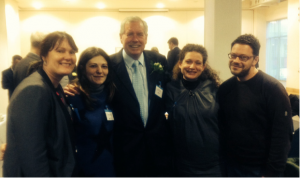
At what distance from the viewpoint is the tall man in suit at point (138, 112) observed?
5.93 ft

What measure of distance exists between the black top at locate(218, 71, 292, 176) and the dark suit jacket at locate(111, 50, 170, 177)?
1.72 ft

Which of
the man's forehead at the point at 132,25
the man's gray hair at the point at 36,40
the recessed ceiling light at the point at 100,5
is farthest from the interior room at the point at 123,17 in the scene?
the man's forehead at the point at 132,25

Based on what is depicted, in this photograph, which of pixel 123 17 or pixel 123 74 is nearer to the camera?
pixel 123 74

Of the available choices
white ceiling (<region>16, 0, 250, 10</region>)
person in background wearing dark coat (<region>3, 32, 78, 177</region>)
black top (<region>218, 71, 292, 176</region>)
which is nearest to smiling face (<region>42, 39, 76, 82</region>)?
person in background wearing dark coat (<region>3, 32, 78, 177</region>)

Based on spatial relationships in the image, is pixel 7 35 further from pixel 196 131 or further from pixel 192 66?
pixel 196 131

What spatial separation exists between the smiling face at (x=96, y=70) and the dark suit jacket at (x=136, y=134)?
0.56 feet

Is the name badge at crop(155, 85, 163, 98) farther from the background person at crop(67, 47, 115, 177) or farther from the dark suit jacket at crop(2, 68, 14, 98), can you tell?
the dark suit jacket at crop(2, 68, 14, 98)

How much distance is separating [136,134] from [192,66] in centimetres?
72

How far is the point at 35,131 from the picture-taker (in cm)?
115

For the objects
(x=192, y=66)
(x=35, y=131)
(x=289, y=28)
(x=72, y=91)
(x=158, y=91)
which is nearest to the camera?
(x=35, y=131)

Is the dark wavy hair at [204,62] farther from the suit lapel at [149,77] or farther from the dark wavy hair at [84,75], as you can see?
the dark wavy hair at [84,75]

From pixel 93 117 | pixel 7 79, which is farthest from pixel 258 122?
pixel 7 79

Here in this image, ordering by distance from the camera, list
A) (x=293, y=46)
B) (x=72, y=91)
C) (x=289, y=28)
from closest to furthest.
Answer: (x=72, y=91) → (x=293, y=46) → (x=289, y=28)

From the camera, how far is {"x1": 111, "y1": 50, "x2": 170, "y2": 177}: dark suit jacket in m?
1.80
